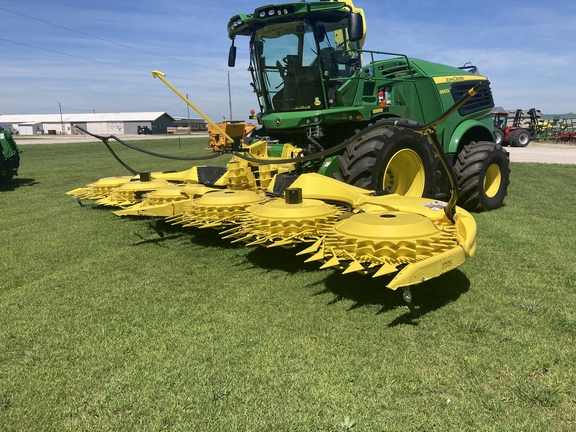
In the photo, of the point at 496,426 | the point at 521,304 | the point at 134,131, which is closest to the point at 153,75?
the point at 521,304

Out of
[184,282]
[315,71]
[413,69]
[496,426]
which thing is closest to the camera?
[496,426]

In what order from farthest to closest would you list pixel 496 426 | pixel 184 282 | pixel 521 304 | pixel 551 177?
1. pixel 551 177
2. pixel 184 282
3. pixel 521 304
4. pixel 496 426

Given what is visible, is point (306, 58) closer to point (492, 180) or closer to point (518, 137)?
point (492, 180)

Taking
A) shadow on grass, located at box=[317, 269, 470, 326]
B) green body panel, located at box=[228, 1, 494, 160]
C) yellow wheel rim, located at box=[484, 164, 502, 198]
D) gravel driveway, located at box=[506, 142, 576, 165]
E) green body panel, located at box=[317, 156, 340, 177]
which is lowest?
shadow on grass, located at box=[317, 269, 470, 326]

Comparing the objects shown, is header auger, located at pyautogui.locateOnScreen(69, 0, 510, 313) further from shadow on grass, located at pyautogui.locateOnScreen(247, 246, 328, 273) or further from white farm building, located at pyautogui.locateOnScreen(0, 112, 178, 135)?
white farm building, located at pyautogui.locateOnScreen(0, 112, 178, 135)

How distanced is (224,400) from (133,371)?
631mm

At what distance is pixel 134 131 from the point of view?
83.2 m

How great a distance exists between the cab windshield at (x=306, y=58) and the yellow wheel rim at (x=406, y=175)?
4.30 ft

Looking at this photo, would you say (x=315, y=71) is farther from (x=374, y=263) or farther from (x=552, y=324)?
(x=552, y=324)

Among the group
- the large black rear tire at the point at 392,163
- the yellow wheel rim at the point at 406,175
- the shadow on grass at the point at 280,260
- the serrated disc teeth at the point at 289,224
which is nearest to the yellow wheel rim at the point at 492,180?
the large black rear tire at the point at 392,163

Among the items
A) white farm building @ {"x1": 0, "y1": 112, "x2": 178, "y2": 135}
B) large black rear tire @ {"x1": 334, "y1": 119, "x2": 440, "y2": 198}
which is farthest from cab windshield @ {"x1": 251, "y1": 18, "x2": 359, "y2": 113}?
white farm building @ {"x1": 0, "y1": 112, "x2": 178, "y2": 135}

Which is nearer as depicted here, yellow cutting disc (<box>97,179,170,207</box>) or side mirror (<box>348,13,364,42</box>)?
side mirror (<box>348,13,364,42</box>)

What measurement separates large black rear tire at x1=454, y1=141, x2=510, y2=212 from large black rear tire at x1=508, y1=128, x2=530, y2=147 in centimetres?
2058

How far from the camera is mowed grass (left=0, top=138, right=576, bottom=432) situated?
212 centimetres
